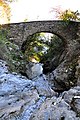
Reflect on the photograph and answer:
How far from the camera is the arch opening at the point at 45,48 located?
71.6ft

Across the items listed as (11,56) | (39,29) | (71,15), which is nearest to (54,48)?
(39,29)

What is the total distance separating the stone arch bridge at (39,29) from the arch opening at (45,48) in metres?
0.69

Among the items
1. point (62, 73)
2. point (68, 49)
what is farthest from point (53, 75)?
point (68, 49)

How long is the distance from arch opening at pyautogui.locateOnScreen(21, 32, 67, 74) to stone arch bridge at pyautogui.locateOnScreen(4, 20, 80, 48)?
2.27 ft

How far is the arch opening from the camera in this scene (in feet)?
71.6

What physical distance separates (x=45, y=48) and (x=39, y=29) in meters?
7.82

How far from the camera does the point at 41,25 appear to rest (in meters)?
20.2

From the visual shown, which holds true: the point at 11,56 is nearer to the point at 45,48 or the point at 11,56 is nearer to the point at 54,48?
the point at 54,48

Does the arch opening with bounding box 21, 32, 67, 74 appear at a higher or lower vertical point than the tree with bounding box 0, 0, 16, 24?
lower

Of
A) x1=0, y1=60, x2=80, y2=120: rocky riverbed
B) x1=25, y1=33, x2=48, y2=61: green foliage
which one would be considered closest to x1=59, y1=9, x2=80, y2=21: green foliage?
x1=25, y1=33, x2=48, y2=61: green foliage

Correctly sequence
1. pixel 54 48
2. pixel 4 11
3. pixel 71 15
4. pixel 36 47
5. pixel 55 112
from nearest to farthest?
pixel 55 112, pixel 4 11, pixel 71 15, pixel 54 48, pixel 36 47

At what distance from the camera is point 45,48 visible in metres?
27.9

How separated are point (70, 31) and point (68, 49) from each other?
1.32m

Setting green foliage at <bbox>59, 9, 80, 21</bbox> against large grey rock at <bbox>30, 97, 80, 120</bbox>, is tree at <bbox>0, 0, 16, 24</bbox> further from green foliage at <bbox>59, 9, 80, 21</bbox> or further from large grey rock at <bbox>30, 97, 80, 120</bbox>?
large grey rock at <bbox>30, 97, 80, 120</bbox>
